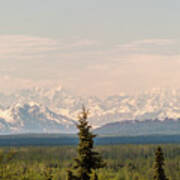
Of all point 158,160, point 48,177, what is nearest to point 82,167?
point 48,177

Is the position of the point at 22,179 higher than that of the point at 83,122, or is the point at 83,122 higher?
the point at 83,122

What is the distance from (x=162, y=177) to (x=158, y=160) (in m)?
2.01

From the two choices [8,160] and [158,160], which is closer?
[8,160]

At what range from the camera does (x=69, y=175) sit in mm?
41062

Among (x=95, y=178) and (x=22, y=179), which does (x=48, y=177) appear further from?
(x=22, y=179)

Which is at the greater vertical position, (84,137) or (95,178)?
(84,137)

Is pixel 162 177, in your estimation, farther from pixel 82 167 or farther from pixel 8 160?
pixel 8 160

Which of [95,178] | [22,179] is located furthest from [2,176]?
[95,178]

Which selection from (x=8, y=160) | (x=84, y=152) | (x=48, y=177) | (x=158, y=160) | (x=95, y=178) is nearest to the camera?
(x=8, y=160)

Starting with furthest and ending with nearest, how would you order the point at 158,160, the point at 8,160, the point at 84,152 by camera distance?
the point at 158,160, the point at 84,152, the point at 8,160

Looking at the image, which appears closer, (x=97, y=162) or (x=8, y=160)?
(x=8, y=160)

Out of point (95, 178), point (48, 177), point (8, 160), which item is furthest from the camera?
point (48, 177)

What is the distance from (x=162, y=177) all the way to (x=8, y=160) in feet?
109

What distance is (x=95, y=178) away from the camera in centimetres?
3566
